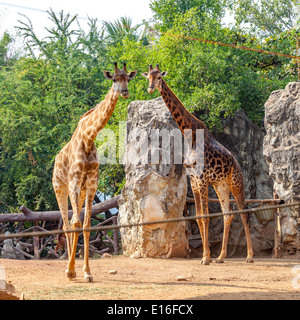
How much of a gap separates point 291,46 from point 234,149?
15.2 feet

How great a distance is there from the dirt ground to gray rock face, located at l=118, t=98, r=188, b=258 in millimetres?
1119

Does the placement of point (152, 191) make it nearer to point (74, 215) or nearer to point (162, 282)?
point (74, 215)

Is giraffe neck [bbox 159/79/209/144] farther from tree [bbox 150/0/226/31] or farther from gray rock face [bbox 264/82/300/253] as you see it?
tree [bbox 150/0/226/31]

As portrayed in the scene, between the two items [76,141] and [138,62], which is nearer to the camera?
[76,141]

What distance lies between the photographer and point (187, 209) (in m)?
11.8

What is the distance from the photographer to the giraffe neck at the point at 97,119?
258 inches

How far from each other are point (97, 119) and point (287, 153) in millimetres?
5546

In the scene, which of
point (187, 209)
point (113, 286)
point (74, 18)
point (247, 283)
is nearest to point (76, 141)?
point (113, 286)

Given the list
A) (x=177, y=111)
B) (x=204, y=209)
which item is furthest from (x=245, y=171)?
(x=177, y=111)

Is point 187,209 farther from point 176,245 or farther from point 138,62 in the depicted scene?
point 138,62

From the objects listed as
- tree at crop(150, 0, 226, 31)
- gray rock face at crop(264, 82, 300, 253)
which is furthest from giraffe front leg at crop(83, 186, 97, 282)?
tree at crop(150, 0, 226, 31)

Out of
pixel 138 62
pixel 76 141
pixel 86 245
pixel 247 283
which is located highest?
pixel 138 62

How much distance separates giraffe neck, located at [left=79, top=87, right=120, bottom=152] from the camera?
21.5 ft

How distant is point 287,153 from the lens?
1066cm
